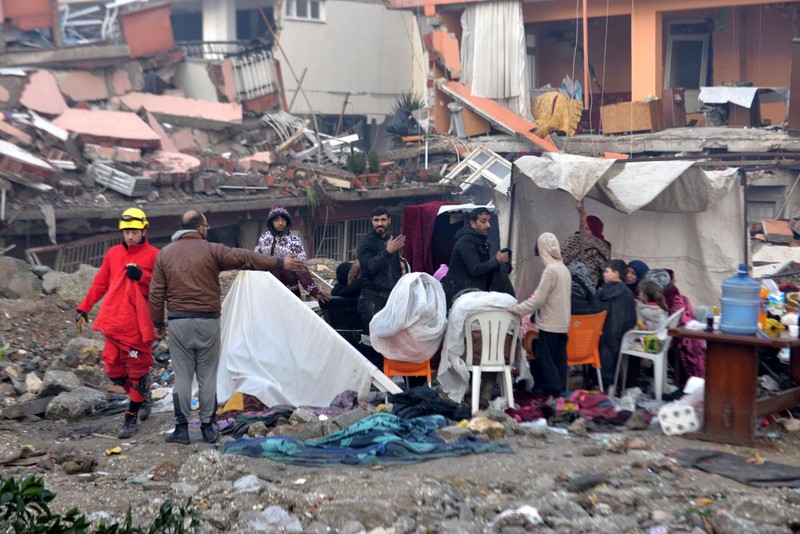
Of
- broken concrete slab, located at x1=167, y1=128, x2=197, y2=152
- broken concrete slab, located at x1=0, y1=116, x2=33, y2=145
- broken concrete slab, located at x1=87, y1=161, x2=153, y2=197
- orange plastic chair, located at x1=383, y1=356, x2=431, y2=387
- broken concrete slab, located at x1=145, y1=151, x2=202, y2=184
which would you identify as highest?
broken concrete slab, located at x1=167, y1=128, x2=197, y2=152

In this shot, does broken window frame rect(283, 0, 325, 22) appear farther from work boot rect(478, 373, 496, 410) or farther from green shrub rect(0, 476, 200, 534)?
green shrub rect(0, 476, 200, 534)

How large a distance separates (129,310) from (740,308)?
4298 mm

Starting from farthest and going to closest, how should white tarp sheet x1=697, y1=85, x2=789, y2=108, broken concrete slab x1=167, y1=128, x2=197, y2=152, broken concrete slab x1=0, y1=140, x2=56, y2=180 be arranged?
broken concrete slab x1=167, y1=128, x2=197, y2=152, white tarp sheet x1=697, y1=85, x2=789, y2=108, broken concrete slab x1=0, y1=140, x2=56, y2=180

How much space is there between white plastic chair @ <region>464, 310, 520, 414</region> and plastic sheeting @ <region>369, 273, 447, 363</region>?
10.8 inches

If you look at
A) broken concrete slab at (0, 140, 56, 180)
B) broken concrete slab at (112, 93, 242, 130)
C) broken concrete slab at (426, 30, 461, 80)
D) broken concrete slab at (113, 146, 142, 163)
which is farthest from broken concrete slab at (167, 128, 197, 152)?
broken concrete slab at (426, 30, 461, 80)

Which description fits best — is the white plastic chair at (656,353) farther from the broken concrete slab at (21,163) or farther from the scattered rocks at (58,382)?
the broken concrete slab at (21,163)

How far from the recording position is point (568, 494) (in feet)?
18.8

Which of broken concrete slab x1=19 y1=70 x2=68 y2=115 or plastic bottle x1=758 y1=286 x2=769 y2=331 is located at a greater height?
broken concrete slab x1=19 y1=70 x2=68 y2=115

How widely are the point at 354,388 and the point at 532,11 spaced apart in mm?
15818

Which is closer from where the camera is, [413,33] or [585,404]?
[585,404]

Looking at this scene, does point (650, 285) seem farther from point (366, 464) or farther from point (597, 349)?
point (366, 464)

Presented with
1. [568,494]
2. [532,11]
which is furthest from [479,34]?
[568,494]

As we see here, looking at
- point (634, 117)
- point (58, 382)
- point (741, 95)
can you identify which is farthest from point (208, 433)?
point (741, 95)

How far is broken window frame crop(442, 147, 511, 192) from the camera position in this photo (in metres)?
18.7
